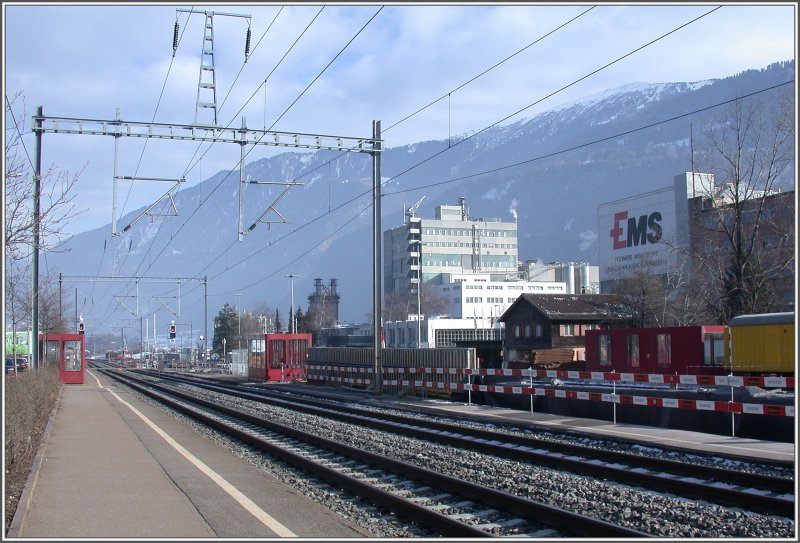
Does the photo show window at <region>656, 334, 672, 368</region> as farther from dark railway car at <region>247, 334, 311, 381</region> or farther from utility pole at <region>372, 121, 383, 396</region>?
dark railway car at <region>247, 334, 311, 381</region>

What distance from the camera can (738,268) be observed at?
1298 inches

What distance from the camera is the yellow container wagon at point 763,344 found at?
2481 centimetres

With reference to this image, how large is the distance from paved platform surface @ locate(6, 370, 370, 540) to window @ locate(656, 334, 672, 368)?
67.1ft

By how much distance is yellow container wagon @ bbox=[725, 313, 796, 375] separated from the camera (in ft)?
81.4

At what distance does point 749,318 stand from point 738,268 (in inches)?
291

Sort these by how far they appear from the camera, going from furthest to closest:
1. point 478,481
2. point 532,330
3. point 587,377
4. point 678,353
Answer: point 532,330
point 678,353
point 587,377
point 478,481

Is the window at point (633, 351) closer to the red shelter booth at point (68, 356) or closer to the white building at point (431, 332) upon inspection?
the red shelter booth at point (68, 356)

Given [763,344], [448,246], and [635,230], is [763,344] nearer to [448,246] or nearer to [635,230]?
[635,230]

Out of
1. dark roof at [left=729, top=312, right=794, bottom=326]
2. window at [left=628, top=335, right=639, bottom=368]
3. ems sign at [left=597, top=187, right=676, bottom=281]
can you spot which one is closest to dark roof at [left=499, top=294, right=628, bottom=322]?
window at [left=628, top=335, right=639, bottom=368]

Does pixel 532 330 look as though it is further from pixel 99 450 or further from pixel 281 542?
pixel 281 542

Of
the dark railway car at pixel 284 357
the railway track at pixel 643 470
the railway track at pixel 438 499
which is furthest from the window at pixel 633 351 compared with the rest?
the dark railway car at pixel 284 357

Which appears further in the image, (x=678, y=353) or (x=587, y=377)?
(x=678, y=353)

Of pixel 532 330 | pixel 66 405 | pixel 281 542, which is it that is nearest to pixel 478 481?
pixel 281 542

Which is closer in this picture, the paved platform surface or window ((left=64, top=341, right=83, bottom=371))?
the paved platform surface
